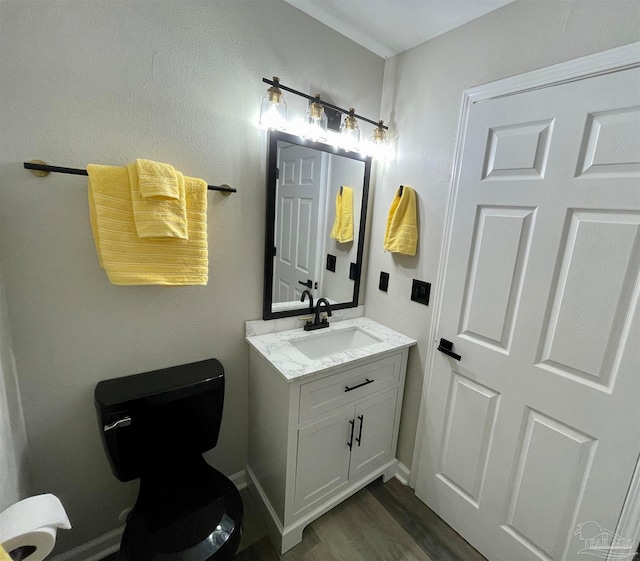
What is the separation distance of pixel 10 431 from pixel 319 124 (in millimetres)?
1611

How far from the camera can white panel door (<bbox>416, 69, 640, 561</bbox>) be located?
939mm

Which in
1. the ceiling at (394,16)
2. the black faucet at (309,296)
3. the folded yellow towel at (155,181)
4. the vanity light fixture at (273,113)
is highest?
the ceiling at (394,16)

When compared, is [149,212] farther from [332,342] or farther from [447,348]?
[447,348]

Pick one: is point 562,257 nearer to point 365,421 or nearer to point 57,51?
point 365,421

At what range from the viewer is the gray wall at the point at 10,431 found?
2.69 feet

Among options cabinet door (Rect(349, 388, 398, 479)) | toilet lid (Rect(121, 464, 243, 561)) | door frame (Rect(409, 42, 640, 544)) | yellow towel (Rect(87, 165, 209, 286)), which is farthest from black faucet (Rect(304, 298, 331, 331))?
toilet lid (Rect(121, 464, 243, 561))

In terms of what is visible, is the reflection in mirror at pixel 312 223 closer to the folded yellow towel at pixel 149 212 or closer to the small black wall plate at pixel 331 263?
the small black wall plate at pixel 331 263

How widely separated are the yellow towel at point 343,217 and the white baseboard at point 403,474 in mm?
1374

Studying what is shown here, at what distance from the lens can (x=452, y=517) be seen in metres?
1.45

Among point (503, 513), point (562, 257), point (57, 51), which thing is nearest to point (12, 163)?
point (57, 51)

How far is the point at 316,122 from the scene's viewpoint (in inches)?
53.9

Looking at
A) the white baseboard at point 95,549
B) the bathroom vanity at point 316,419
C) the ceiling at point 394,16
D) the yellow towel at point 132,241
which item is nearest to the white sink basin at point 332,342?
the bathroom vanity at point 316,419

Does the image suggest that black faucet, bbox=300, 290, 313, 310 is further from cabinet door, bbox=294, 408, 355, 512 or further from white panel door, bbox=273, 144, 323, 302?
cabinet door, bbox=294, 408, 355, 512

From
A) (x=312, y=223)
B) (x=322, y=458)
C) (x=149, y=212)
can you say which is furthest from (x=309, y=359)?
(x=149, y=212)
